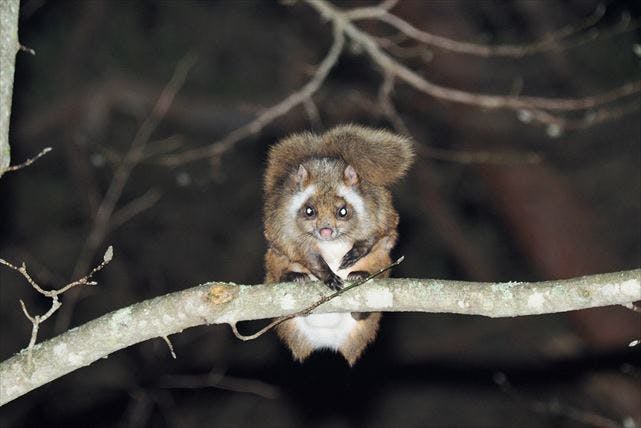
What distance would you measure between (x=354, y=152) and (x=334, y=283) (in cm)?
97

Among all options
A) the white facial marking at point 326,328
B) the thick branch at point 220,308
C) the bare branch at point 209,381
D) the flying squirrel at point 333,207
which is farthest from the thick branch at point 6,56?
the bare branch at point 209,381

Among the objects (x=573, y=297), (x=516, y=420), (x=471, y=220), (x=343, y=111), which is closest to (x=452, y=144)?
(x=343, y=111)

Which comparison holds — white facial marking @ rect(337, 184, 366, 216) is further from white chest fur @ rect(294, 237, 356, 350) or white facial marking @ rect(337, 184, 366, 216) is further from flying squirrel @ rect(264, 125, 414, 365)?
white chest fur @ rect(294, 237, 356, 350)

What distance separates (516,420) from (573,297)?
23.4ft

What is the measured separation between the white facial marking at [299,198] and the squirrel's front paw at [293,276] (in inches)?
12.5

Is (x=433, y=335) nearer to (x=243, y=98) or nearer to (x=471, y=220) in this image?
(x=471, y=220)

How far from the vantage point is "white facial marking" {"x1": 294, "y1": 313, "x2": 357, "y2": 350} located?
496 cm

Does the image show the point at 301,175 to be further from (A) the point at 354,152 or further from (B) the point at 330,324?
(B) the point at 330,324

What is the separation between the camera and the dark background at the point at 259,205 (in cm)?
826

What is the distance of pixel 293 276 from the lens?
15.1ft

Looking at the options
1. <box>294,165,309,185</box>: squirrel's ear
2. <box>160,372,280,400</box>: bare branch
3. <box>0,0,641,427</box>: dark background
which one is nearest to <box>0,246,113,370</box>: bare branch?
<box>294,165,309,185</box>: squirrel's ear

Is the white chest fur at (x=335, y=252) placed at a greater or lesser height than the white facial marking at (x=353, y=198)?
lesser

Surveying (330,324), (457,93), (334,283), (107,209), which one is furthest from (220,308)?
(107,209)

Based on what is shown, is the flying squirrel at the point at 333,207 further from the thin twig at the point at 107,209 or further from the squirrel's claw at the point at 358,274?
the thin twig at the point at 107,209
